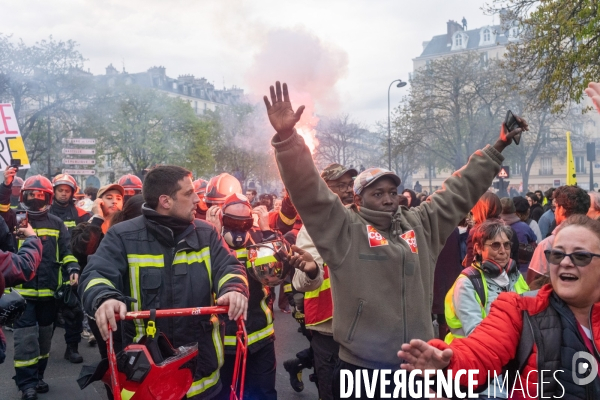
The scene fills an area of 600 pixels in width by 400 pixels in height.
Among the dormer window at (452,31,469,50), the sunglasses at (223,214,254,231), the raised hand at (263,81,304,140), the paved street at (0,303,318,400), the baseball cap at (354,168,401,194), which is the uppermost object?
the dormer window at (452,31,469,50)

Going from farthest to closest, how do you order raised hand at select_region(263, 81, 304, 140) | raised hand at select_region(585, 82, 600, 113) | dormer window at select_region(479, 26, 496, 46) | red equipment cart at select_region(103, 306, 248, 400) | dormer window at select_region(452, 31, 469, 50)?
dormer window at select_region(452, 31, 469, 50) → dormer window at select_region(479, 26, 496, 46) → raised hand at select_region(585, 82, 600, 113) → raised hand at select_region(263, 81, 304, 140) → red equipment cart at select_region(103, 306, 248, 400)

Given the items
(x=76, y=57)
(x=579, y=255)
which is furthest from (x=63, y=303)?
(x=76, y=57)

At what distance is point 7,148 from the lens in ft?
34.0

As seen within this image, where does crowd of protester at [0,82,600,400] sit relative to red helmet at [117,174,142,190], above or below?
below

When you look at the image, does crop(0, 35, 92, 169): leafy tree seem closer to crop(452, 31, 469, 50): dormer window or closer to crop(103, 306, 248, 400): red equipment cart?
crop(103, 306, 248, 400): red equipment cart

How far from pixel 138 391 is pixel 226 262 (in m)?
0.87

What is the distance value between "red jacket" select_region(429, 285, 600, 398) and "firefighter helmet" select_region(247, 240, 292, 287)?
166 centimetres

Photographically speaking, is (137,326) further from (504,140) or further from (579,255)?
(504,140)

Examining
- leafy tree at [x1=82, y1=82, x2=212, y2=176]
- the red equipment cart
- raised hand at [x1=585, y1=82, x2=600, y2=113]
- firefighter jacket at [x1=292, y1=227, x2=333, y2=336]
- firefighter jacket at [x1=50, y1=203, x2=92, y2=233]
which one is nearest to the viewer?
the red equipment cart

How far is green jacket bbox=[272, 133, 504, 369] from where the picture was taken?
312cm

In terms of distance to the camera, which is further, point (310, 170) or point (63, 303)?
point (63, 303)

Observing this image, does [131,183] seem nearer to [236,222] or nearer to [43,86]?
[236,222]

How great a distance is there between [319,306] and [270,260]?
0.63m

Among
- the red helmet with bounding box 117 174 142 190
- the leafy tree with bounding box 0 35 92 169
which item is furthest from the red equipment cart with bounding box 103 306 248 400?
the leafy tree with bounding box 0 35 92 169
